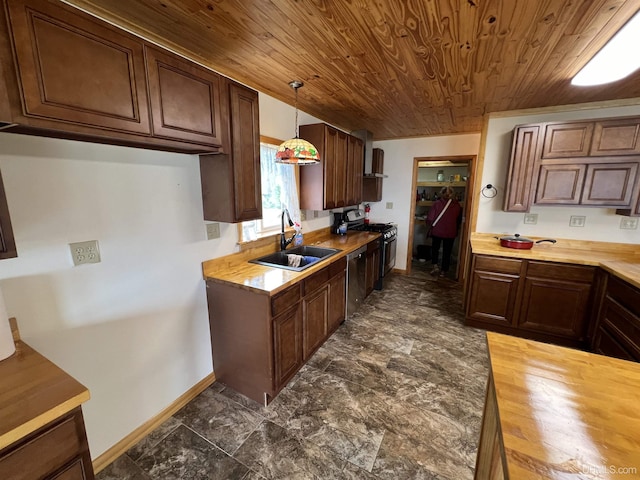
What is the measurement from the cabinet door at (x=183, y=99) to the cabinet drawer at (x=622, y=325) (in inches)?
120

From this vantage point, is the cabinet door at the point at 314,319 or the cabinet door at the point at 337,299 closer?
the cabinet door at the point at 314,319

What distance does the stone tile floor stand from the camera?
1.50 m

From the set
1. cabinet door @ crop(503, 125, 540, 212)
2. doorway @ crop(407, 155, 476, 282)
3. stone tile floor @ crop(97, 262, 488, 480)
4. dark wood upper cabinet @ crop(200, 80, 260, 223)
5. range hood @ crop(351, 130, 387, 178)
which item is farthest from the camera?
doorway @ crop(407, 155, 476, 282)

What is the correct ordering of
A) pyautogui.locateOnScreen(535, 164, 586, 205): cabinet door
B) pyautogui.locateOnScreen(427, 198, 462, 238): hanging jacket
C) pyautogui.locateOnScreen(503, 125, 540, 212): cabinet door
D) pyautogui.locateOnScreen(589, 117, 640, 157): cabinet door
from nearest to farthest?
1. pyautogui.locateOnScreen(589, 117, 640, 157): cabinet door
2. pyautogui.locateOnScreen(535, 164, 586, 205): cabinet door
3. pyautogui.locateOnScreen(503, 125, 540, 212): cabinet door
4. pyautogui.locateOnScreen(427, 198, 462, 238): hanging jacket

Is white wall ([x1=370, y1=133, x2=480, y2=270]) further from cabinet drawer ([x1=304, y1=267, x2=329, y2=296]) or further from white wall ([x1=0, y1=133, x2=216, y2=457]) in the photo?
white wall ([x1=0, y1=133, x2=216, y2=457])

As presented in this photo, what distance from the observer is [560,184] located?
2586 millimetres

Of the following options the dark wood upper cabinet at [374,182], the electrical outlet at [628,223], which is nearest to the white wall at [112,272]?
the dark wood upper cabinet at [374,182]

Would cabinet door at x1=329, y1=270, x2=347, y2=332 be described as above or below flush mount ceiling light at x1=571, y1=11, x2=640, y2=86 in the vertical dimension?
below

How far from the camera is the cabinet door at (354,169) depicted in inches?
134

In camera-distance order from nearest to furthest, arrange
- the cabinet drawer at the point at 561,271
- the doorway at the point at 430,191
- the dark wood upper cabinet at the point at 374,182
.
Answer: the cabinet drawer at the point at 561,271 → the dark wood upper cabinet at the point at 374,182 → the doorway at the point at 430,191

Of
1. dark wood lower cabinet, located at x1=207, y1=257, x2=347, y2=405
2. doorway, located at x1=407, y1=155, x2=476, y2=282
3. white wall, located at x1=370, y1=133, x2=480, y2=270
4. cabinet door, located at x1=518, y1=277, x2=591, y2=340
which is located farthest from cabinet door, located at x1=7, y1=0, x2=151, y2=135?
doorway, located at x1=407, y1=155, x2=476, y2=282

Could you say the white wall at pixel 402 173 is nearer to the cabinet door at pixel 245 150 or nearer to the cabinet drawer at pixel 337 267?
the cabinet drawer at pixel 337 267

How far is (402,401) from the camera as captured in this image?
196cm

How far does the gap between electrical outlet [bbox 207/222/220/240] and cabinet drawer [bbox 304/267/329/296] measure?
78 centimetres
